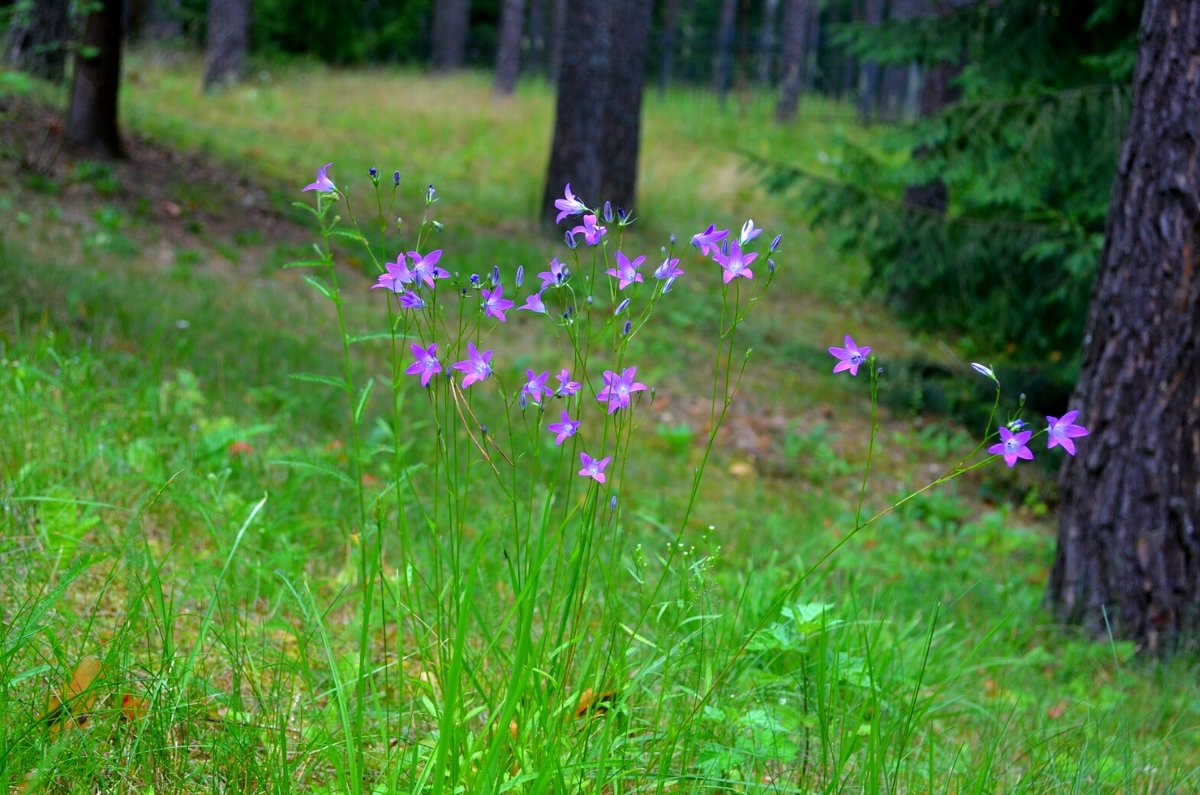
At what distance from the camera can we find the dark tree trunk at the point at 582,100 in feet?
31.0

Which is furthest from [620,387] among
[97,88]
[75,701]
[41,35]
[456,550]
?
[41,35]

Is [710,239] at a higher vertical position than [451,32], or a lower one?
lower

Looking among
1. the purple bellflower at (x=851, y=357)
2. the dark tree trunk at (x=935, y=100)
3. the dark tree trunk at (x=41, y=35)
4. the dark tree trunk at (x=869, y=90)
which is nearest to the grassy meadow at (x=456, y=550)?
the purple bellflower at (x=851, y=357)

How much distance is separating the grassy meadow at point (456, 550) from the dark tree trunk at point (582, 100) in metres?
0.67

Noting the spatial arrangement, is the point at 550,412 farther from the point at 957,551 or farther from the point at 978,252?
the point at 978,252

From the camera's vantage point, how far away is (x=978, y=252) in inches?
264

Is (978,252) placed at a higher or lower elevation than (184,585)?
higher

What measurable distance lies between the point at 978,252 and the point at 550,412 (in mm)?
3457

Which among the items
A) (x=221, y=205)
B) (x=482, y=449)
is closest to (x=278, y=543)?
(x=482, y=449)

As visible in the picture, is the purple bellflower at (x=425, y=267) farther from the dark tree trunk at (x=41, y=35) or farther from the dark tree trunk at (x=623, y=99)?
the dark tree trunk at (x=41, y=35)

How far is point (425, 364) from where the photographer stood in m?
1.50

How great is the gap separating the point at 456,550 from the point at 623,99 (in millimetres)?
9121

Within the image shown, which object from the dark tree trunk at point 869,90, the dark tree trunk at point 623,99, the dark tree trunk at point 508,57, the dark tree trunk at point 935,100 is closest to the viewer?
the dark tree trunk at point 935,100

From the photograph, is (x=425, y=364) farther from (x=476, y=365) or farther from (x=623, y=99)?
(x=623, y=99)
